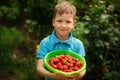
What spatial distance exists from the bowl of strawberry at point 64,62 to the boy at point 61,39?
6cm

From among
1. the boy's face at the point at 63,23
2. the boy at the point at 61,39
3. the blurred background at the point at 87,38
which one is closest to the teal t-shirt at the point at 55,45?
the boy at the point at 61,39

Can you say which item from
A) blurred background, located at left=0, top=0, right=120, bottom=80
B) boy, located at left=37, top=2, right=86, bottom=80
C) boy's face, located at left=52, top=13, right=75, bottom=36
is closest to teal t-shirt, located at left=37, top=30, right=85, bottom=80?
boy, located at left=37, top=2, right=86, bottom=80

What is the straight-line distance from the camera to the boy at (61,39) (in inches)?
125

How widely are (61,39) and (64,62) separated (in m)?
0.27

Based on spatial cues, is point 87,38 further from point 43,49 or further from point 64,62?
point 64,62

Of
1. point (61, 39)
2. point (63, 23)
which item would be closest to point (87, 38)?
point (61, 39)

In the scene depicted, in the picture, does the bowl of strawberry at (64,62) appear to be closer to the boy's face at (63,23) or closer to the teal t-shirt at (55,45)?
the teal t-shirt at (55,45)

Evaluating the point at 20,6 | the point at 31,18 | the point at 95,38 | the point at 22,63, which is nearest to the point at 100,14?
the point at 95,38

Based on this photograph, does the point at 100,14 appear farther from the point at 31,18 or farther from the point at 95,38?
the point at 31,18

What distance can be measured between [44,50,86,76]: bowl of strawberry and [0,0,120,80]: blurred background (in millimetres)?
1091

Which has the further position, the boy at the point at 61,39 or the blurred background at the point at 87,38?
the blurred background at the point at 87,38

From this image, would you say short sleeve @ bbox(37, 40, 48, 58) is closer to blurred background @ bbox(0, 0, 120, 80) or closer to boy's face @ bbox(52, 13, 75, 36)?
boy's face @ bbox(52, 13, 75, 36)

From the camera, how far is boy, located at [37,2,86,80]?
3.17 m

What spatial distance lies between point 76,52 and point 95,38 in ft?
3.89
